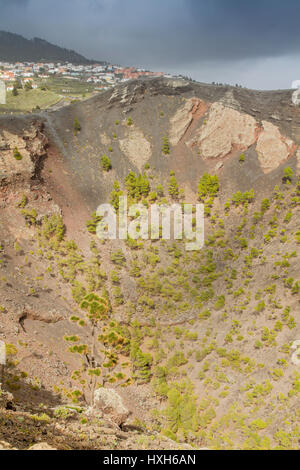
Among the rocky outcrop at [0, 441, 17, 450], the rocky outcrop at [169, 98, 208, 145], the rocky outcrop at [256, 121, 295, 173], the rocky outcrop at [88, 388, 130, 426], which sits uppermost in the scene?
the rocky outcrop at [169, 98, 208, 145]

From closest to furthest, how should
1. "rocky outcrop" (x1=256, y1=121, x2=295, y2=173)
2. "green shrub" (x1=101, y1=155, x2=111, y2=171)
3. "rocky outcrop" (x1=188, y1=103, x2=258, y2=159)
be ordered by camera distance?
"rocky outcrop" (x1=256, y1=121, x2=295, y2=173) < "green shrub" (x1=101, y1=155, x2=111, y2=171) < "rocky outcrop" (x1=188, y1=103, x2=258, y2=159)

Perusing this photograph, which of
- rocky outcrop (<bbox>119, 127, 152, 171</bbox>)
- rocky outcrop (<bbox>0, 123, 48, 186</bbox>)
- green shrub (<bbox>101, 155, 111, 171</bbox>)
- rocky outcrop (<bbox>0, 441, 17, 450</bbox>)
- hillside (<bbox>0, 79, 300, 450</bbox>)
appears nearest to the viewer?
rocky outcrop (<bbox>0, 441, 17, 450</bbox>)

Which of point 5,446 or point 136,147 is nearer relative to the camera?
point 5,446

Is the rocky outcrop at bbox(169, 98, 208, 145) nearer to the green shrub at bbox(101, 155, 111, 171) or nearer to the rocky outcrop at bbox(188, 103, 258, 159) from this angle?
the rocky outcrop at bbox(188, 103, 258, 159)

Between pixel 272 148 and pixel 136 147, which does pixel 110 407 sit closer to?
pixel 136 147

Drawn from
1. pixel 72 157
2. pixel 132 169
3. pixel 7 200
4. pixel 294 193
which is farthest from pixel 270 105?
pixel 7 200

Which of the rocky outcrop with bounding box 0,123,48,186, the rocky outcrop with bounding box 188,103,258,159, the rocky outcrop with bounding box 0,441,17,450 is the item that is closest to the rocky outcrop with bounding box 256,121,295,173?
the rocky outcrop with bounding box 188,103,258,159

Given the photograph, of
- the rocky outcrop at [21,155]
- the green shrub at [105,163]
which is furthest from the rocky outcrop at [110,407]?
the green shrub at [105,163]

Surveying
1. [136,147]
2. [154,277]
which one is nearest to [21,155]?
[136,147]
